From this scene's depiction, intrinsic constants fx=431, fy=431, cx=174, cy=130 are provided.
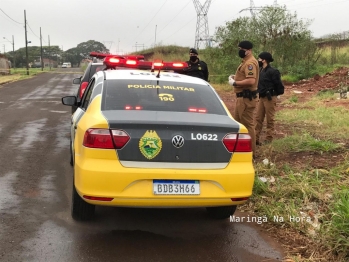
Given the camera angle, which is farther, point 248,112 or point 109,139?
point 248,112

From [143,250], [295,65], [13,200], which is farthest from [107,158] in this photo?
[295,65]

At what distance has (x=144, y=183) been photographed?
3.64 meters

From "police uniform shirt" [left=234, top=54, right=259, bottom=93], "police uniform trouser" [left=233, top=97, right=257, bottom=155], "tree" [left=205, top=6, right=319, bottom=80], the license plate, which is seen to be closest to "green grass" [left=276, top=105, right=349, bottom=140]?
"police uniform trouser" [left=233, top=97, right=257, bottom=155]

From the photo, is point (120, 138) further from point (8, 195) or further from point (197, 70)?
point (197, 70)

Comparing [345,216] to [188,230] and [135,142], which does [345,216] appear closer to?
[188,230]

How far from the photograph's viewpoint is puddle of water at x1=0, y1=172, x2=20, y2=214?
464cm

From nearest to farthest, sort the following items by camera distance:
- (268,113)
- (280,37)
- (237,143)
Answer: (237,143), (268,113), (280,37)

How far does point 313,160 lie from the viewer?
619cm

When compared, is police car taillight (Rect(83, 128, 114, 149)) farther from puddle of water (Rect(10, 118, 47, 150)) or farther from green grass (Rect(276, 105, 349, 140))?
green grass (Rect(276, 105, 349, 140))

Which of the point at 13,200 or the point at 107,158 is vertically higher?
the point at 107,158

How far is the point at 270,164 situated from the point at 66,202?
2.83 metres

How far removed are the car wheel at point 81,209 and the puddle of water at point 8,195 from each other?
2.38 feet

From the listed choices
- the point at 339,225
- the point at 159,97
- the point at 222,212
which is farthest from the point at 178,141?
the point at 339,225

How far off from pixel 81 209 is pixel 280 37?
2151cm
